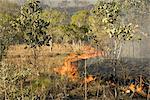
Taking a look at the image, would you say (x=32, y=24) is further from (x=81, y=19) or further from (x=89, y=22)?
(x=81, y=19)

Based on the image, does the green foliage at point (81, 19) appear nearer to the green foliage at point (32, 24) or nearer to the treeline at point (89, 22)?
the treeline at point (89, 22)

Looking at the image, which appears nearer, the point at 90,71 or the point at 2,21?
the point at 90,71

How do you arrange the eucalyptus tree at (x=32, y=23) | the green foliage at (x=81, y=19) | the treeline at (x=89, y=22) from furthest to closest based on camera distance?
the green foliage at (x=81, y=19), the treeline at (x=89, y=22), the eucalyptus tree at (x=32, y=23)

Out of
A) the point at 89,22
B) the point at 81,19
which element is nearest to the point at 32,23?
the point at 89,22

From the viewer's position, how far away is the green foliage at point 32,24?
85.0ft

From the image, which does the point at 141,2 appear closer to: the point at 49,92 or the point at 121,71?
the point at 121,71

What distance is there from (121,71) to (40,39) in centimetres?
753

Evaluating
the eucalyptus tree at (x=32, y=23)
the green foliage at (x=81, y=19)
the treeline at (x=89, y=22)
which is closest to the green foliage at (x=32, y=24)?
the eucalyptus tree at (x=32, y=23)

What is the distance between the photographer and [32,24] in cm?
2623

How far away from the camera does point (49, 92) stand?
2622 centimetres

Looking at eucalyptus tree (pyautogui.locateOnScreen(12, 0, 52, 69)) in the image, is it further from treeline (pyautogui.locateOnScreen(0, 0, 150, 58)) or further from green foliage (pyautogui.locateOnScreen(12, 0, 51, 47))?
treeline (pyautogui.locateOnScreen(0, 0, 150, 58))

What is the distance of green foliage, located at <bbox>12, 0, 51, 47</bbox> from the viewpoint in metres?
25.9

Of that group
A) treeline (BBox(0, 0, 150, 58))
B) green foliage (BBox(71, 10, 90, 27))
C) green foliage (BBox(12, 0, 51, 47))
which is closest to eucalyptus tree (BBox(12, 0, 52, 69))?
green foliage (BBox(12, 0, 51, 47))

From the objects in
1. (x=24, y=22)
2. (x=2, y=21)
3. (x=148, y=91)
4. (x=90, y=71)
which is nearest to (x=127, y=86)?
(x=148, y=91)
